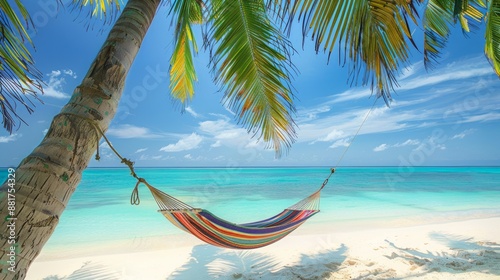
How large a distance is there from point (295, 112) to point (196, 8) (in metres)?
1.27

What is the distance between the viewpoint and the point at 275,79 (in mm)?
1635

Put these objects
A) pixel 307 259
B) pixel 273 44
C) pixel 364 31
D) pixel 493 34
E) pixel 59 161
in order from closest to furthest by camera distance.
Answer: pixel 59 161 → pixel 364 31 → pixel 273 44 → pixel 493 34 → pixel 307 259

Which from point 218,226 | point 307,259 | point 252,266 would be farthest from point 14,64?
point 307,259

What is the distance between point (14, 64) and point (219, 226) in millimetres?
1305

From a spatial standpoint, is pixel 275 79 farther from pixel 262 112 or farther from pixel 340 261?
pixel 340 261

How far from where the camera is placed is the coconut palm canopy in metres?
0.82

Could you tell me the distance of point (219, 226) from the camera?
175 cm

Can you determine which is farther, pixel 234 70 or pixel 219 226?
pixel 219 226

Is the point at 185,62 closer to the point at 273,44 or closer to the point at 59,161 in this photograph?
the point at 273,44

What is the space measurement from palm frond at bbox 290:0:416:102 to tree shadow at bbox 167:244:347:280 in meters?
1.58

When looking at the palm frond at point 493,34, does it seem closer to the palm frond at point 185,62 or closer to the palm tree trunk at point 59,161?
the palm frond at point 185,62

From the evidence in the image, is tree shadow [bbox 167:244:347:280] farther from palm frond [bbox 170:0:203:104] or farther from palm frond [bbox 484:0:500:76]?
palm frond [bbox 484:0:500:76]

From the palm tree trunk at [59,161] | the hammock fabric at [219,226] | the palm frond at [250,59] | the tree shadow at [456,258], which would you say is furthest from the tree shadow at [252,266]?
the palm tree trunk at [59,161]

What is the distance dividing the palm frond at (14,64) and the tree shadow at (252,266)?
6.05 ft
